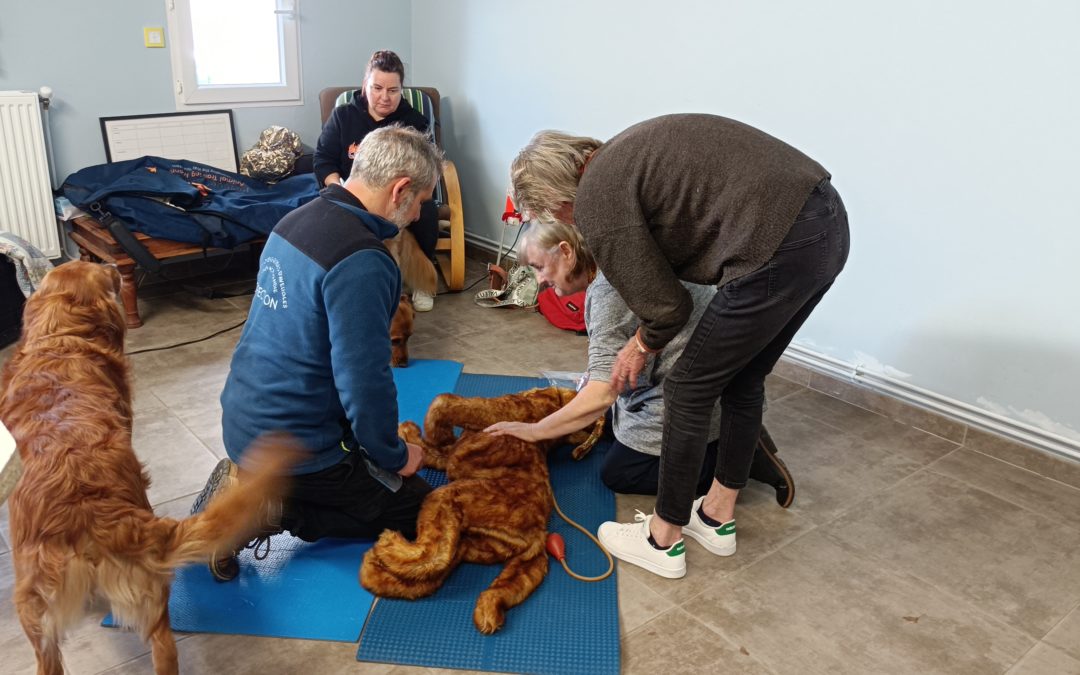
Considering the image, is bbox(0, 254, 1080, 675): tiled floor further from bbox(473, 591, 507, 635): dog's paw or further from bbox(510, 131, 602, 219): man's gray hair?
bbox(510, 131, 602, 219): man's gray hair

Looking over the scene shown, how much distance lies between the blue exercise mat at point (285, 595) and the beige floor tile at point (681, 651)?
61 cm

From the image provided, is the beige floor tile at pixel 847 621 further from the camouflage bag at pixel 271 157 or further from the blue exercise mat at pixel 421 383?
the camouflage bag at pixel 271 157

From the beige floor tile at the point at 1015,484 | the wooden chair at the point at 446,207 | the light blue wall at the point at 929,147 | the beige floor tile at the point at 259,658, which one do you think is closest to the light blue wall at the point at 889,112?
the light blue wall at the point at 929,147

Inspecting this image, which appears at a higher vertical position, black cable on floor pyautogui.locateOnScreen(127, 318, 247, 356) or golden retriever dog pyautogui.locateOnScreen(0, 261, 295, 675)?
golden retriever dog pyautogui.locateOnScreen(0, 261, 295, 675)

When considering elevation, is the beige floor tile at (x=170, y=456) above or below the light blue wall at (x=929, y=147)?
below

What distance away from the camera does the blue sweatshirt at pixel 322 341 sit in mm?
1641

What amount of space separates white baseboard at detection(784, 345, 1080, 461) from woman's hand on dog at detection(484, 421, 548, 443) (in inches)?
56.2

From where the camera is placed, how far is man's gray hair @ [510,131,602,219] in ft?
5.64

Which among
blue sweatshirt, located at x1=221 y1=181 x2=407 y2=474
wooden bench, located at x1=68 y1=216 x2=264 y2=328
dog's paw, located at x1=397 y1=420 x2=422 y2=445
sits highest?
blue sweatshirt, located at x1=221 y1=181 x2=407 y2=474

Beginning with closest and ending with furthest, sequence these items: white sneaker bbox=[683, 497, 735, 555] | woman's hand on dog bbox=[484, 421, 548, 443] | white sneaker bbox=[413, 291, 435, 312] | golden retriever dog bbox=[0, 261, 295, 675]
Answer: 1. golden retriever dog bbox=[0, 261, 295, 675]
2. white sneaker bbox=[683, 497, 735, 555]
3. woman's hand on dog bbox=[484, 421, 548, 443]
4. white sneaker bbox=[413, 291, 435, 312]

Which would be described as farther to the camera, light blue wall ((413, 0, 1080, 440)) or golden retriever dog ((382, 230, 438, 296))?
golden retriever dog ((382, 230, 438, 296))

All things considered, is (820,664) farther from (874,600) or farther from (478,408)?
(478,408)

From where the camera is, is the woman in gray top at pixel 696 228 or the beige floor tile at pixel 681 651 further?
the beige floor tile at pixel 681 651

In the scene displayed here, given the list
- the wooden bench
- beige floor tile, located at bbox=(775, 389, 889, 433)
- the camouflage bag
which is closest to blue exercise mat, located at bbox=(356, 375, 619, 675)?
beige floor tile, located at bbox=(775, 389, 889, 433)
